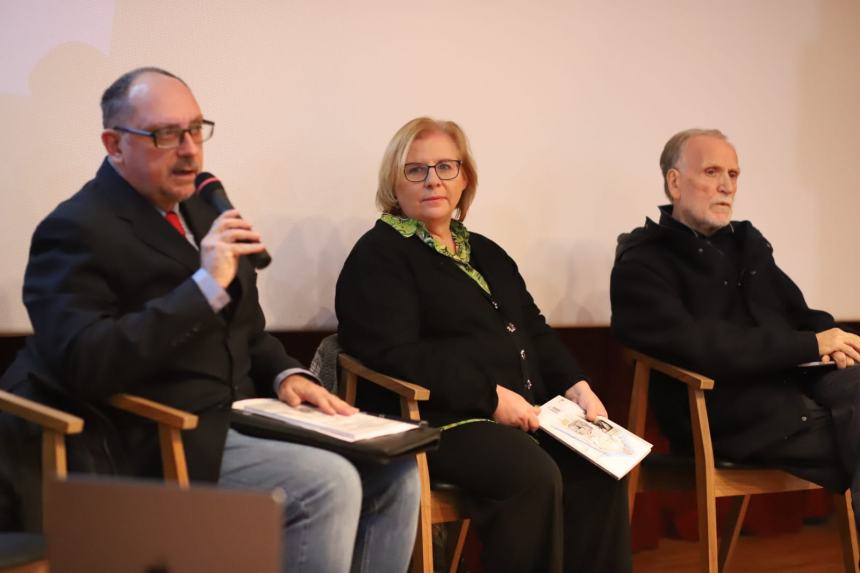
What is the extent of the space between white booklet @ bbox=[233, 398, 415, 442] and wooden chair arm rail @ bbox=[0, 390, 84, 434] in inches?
15.5

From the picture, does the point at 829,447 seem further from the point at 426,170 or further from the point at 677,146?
the point at 426,170

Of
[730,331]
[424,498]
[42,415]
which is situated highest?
[730,331]

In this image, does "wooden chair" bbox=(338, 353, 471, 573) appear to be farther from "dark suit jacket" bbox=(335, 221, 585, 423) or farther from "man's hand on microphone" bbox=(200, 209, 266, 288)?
"man's hand on microphone" bbox=(200, 209, 266, 288)

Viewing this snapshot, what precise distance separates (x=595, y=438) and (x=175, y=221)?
3.74ft

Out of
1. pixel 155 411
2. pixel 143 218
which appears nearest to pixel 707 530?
pixel 155 411

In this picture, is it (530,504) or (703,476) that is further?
(703,476)

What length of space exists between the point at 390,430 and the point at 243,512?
2.70 ft

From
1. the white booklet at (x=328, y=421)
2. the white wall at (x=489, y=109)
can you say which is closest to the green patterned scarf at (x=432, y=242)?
the white wall at (x=489, y=109)

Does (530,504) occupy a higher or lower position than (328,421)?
lower

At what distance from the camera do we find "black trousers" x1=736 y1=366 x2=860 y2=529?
2.77 metres

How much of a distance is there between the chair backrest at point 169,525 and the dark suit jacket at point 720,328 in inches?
69.6

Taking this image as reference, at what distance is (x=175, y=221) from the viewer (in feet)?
7.10

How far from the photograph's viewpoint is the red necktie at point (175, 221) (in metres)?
2.15

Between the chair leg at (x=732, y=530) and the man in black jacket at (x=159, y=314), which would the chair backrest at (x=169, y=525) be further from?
the chair leg at (x=732, y=530)
